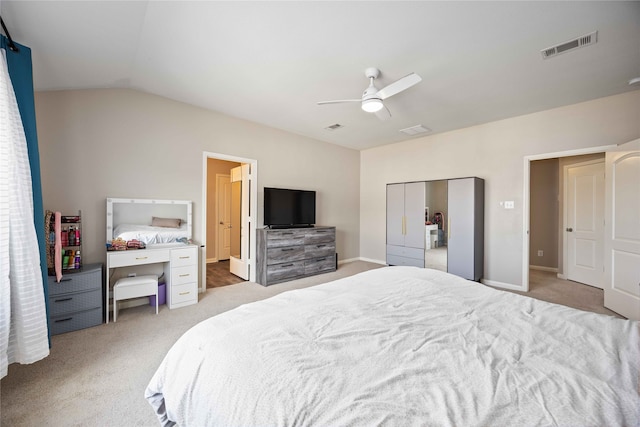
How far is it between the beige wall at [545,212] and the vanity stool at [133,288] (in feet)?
23.1

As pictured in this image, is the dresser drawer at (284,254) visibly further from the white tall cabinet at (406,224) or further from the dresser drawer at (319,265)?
the white tall cabinet at (406,224)

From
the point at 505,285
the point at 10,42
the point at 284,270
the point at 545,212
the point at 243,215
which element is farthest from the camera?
the point at 545,212

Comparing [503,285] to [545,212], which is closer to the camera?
[503,285]

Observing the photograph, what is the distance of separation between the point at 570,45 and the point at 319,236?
3904 mm

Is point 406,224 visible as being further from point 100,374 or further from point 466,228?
point 100,374

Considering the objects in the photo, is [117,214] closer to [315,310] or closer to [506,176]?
[315,310]

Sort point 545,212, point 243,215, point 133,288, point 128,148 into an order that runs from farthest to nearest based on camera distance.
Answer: point 545,212 < point 243,215 < point 128,148 < point 133,288

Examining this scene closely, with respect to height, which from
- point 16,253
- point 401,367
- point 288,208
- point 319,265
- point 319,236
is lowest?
point 319,265

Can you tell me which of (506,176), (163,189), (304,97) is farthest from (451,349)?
(506,176)

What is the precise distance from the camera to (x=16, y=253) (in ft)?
5.45

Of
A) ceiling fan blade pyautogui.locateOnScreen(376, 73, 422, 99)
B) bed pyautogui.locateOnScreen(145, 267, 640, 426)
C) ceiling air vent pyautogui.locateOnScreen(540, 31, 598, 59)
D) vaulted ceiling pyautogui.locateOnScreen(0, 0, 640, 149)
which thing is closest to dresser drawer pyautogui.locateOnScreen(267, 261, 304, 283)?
vaulted ceiling pyautogui.locateOnScreen(0, 0, 640, 149)

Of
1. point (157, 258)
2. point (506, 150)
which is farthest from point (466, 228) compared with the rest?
point (157, 258)

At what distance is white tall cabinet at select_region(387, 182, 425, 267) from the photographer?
471cm

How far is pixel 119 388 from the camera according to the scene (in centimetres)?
175
